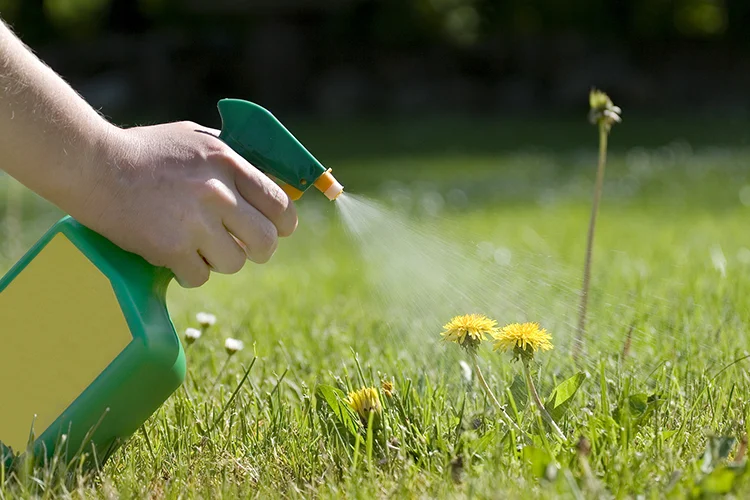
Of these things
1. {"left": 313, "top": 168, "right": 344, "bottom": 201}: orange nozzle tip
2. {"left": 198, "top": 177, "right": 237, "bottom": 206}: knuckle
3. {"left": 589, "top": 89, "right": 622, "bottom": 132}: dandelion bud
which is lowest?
{"left": 198, "top": 177, "right": 237, "bottom": 206}: knuckle

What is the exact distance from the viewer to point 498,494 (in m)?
1.01

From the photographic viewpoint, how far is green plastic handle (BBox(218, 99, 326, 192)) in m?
1.38

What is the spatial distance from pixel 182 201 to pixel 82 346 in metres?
0.25

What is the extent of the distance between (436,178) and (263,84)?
805 cm

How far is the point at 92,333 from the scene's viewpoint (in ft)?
4.31

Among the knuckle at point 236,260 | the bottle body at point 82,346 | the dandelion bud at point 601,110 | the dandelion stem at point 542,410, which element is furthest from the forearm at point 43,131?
the dandelion bud at point 601,110

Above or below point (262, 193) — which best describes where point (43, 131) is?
below

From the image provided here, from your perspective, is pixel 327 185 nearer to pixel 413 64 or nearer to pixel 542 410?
pixel 542 410

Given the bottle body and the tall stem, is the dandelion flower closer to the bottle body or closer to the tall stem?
the bottle body

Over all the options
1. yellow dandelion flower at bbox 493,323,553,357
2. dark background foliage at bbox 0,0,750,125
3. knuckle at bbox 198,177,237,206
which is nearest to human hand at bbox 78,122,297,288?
knuckle at bbox 198,177,237,206

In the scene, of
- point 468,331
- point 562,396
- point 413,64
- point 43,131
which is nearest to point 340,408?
point 468,331

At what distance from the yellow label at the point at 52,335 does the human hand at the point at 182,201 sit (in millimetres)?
81

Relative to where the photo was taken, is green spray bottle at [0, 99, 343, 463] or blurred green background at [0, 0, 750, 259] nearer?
green spray bottle at [0, 99, 343, 463]

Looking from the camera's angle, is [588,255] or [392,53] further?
[392,53]
